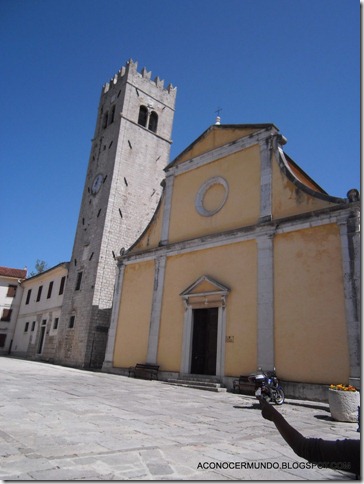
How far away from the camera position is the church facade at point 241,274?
10539 mm

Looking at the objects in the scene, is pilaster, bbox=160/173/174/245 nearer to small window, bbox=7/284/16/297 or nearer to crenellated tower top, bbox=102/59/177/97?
crenellated tower top, bbox=102/59/177/97

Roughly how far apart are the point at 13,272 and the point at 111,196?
765 inches

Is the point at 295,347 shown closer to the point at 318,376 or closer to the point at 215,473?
the point at 318,376

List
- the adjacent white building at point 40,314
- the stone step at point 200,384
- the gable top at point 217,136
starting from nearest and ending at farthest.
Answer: the stone step at point 200,384 < the gable top at point 217,136 < the adjacent white building at point 40,314

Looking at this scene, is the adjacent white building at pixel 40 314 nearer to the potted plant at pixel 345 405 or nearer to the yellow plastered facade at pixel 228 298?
the yellow plastered facade at pixel 228 298

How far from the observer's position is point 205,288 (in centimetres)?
1409

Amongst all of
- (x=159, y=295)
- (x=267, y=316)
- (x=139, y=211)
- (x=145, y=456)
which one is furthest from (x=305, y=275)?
(x=139, y=211)

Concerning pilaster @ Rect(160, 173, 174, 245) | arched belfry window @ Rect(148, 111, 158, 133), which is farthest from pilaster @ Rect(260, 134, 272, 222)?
arched belfry window @ Rect(148, 111, 158, 133)

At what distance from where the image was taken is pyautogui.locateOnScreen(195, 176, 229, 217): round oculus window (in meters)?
15.1

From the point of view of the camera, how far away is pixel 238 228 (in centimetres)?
1352

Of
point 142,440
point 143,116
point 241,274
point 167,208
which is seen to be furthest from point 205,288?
point 143,116

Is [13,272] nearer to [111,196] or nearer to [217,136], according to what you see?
[111,196]

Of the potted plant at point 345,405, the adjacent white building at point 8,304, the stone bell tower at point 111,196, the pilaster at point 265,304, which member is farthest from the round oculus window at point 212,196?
the adjacent white building at point 8,304

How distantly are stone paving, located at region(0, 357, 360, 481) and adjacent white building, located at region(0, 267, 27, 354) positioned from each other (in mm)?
27901
